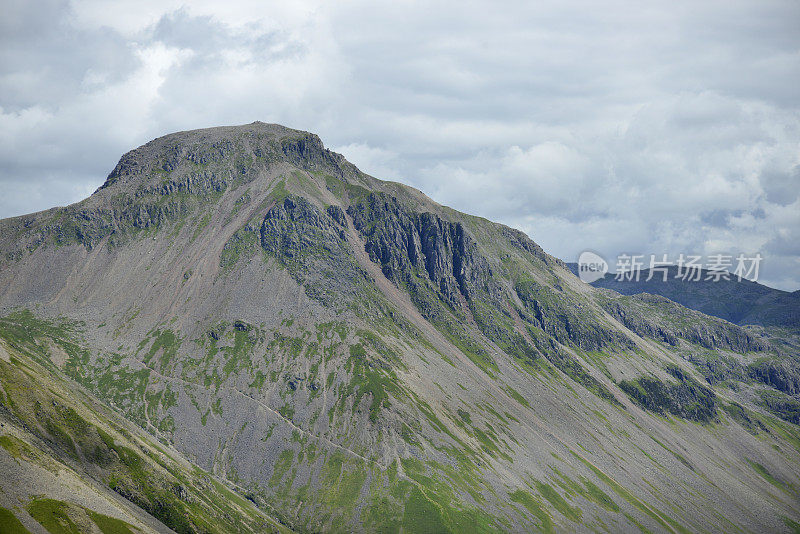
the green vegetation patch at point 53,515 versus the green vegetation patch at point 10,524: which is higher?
the green vegetation patch at point 53,515

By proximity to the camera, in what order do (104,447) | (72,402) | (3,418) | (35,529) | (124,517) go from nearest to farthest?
(35,529)
(124,517)
(3,418)
(104,447)
(72,402)

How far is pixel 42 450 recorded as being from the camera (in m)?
142

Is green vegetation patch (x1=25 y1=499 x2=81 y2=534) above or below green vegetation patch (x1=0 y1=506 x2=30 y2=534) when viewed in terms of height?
above

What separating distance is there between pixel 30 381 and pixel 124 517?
61.8m

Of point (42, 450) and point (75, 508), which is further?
point (42, 450)

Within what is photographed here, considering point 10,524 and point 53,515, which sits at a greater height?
point 53,515

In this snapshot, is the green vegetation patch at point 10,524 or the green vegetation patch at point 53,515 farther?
the green vegetation patch at point 53,515

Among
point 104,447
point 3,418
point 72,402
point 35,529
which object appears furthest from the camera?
point 72,402

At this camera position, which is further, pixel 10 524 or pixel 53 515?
pixel 53 515

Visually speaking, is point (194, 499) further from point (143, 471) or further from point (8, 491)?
point (8, 491)

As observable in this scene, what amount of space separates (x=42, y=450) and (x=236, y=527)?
71.2 meters

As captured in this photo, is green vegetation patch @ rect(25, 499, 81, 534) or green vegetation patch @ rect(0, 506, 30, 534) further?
green vegetation patch @ rect(25, 499, 81, 534)

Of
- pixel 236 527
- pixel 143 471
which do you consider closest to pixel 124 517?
pixel 143 471

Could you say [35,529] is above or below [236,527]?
above
